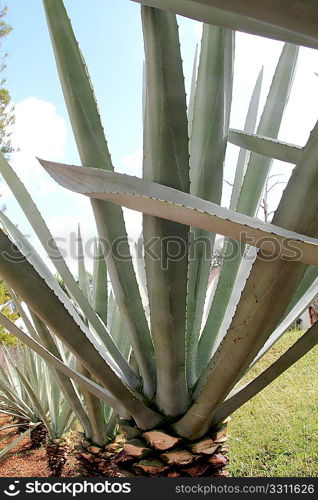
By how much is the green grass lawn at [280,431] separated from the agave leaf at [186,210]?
5.11 ft

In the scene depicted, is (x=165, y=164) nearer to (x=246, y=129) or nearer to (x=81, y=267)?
(x=246, y=129)

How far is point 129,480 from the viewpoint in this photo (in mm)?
628

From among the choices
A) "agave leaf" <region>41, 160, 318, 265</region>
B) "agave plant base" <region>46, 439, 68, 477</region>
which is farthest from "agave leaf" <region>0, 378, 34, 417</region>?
"agave leaf" <region>41, 160, 318, 265</region>

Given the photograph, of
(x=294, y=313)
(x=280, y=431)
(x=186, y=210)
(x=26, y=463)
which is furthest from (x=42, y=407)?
(x=186, y=210)

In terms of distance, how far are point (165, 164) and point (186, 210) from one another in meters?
0.20

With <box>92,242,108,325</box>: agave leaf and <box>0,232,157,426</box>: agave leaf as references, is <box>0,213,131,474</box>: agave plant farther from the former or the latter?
<box>0,232,157,426</box>: agave leaf

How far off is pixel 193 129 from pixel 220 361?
0.39 meters

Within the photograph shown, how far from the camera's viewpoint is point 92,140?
645 millimetres

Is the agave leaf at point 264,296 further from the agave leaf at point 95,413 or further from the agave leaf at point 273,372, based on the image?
the agave leaf at point 95,413

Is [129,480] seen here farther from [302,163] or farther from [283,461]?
[283,461]

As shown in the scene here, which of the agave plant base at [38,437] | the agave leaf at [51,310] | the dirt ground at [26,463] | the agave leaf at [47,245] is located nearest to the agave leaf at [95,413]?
the agave leaf at [47,245]

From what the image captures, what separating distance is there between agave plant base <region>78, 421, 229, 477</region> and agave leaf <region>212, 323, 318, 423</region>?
0.14 ft

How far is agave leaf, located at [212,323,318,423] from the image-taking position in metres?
0.59

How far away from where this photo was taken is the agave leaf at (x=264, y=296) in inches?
16.6
